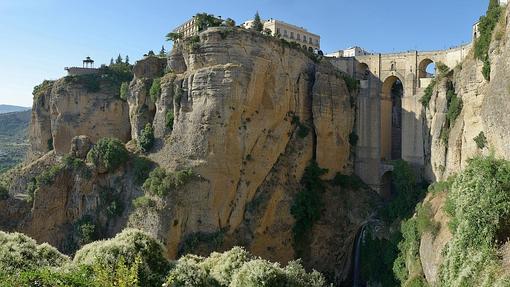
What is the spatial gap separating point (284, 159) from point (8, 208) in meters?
20.3

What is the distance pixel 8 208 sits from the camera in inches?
1467

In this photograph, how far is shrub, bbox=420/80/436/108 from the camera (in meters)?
37.7

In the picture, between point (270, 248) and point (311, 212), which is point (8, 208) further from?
point (311, 212)

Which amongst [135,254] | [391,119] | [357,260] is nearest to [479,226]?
[135,254]

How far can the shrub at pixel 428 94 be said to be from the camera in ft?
124

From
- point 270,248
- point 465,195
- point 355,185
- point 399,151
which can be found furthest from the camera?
point 399,151

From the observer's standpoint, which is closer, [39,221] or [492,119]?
[492,119]

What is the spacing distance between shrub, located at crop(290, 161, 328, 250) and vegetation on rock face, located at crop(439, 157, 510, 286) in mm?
13188

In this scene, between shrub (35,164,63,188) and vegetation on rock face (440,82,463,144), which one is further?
shrub (35,164,63,188)

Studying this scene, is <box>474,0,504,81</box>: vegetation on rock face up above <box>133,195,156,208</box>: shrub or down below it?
above

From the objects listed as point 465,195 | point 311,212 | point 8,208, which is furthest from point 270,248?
point 8,208

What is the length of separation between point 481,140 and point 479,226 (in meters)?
8.05

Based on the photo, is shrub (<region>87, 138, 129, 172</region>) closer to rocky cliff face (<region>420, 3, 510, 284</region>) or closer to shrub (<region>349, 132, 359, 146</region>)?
shrub (<region>349, 132, 359, 146</region>)

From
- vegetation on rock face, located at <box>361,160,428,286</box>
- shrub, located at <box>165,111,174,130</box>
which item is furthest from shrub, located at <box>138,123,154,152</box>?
vegetation on rock face, located at <box>361,160,428,286</box>
